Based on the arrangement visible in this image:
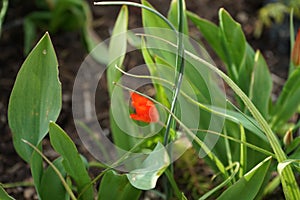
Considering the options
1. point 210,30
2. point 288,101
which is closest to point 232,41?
point 210,30

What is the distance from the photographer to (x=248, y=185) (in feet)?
3.60

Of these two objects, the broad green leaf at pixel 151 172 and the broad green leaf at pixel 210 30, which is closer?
the broad green leaf at pixel 151 172

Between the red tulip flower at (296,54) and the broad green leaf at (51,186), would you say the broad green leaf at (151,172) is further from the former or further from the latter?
the red tulip flower at (296,54)

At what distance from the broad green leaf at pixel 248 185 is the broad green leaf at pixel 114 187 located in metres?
0.21

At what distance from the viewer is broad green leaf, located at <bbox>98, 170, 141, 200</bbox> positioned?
1187 millimetres

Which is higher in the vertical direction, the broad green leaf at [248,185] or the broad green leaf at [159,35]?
the broad green leaf at [159,35]

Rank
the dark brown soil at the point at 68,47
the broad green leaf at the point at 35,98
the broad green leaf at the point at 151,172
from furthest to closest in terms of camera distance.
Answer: the dark brown soil at the point at 68,47 → the broad green leaf at the point at 35,98 → the broad green leaf at the point at 151,172

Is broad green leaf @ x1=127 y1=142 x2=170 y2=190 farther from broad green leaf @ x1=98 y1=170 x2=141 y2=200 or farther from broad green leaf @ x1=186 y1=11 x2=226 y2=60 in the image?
broad green leaf @ x1=186 y1=11 x2=226 y2=60

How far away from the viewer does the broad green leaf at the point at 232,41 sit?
4.37 ft

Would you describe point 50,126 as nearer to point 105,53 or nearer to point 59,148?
point 59,148

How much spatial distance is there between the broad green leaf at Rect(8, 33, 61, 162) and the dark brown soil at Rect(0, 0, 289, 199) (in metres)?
0.44

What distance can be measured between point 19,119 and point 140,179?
301mm

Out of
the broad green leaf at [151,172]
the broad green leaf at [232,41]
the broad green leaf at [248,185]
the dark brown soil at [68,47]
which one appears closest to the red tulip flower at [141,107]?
the broad green leaf at [151,172]

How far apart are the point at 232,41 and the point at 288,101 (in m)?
0.20
